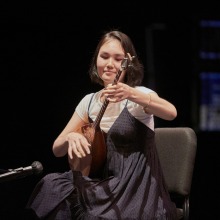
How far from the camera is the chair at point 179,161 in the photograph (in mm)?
1804

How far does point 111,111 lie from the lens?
1633mm

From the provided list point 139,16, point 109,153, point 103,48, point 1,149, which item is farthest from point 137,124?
point 139,16

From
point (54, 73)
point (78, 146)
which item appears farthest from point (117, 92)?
point (54, 73)

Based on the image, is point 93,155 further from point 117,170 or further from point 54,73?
point 54,73

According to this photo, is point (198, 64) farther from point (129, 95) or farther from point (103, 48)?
point (129, 95)

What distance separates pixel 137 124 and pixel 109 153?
13 centimetres

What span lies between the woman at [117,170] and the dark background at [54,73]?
1123 mm

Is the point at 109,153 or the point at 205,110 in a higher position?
the point at 109,153

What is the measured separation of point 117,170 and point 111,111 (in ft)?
0.66

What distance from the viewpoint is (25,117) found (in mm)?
2938

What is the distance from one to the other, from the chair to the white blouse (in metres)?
0.27

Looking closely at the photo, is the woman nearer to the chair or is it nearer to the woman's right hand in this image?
the woman's right hand

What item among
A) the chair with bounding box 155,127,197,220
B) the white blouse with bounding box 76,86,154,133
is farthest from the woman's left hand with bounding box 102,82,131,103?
the chair with bounding box 155,127,197,220

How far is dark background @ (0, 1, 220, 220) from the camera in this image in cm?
289
